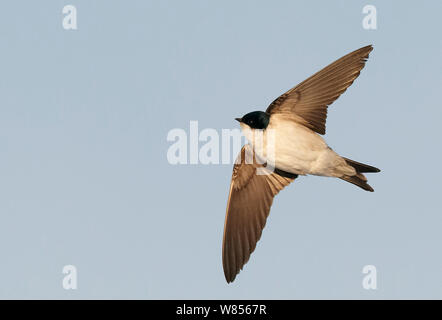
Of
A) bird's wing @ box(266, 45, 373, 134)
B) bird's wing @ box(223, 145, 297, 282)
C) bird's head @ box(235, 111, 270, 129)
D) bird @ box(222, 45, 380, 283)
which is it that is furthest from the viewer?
bird's wing @ box(223, 145, 297, 282)

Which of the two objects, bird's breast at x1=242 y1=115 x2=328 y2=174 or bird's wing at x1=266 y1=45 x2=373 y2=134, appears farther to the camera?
bird's breast at x1=242 y1=115 x2=328 y2=174

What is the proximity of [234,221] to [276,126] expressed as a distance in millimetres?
1125

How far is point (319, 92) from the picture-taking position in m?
6.52

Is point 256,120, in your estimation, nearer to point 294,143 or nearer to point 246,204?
point 294,143

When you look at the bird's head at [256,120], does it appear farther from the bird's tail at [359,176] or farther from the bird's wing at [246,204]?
the bird's tail at [359,176]

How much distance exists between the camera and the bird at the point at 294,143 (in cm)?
643

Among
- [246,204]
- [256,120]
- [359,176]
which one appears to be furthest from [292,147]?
[246,204]

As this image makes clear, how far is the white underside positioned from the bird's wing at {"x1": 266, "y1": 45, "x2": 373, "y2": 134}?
8 cm

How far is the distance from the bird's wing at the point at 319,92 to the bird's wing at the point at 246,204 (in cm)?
64

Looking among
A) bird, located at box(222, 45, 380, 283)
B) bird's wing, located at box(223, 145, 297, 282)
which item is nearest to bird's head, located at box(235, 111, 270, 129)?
bird, located at box(222, 45, 380, 283)

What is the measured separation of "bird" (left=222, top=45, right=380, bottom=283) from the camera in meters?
6.43

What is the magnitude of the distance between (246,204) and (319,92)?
→ 141cm

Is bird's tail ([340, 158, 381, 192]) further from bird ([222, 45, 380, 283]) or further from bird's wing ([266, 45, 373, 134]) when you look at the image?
bird's wing ([266, 45, 373, 134])

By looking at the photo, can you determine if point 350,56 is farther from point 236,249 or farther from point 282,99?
point 236,249
